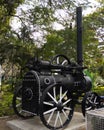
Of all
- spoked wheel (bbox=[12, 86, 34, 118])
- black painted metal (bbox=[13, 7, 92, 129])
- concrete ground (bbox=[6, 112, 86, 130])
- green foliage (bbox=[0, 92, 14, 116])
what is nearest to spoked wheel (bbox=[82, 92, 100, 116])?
black painted metal (bbox=[13, 7, 92, 129])

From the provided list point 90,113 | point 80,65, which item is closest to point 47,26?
point 80,65

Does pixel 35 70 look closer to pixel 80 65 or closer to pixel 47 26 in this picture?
pixel 80 65

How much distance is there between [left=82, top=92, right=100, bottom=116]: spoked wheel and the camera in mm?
5822

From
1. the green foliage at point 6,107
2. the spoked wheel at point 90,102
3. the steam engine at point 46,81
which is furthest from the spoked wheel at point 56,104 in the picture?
the green foliage at point 6,107

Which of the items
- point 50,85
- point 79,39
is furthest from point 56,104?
point 79,39

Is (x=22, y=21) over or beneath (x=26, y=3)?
beneath

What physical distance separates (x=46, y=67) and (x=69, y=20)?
4.07 meters

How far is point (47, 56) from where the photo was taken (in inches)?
331

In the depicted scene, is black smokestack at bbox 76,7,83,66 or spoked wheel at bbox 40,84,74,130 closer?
spoked wheel at bbox 40,84,74,130

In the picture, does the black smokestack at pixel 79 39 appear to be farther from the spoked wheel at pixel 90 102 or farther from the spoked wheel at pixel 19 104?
the spoked wheel at pixel 19 104

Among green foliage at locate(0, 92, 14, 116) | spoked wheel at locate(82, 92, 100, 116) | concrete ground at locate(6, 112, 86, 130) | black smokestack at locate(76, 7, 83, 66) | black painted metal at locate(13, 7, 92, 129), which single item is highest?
black smokestack at locate(76, 7, 83, 66)

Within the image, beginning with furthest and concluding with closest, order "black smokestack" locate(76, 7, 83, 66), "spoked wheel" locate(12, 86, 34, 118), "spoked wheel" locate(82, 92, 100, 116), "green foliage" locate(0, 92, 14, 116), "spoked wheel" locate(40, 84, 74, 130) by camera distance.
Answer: "green foliage" locate(0, 92, 14, 116)
"black smokestack" locate(76, 7, 83, 66)
"spoked wheel" locate(12, 86, 34, 118)
"spoked wheel" locate(82, 92, 100, 116)
"spoked wheel" locate(40, 84, 74, 130)

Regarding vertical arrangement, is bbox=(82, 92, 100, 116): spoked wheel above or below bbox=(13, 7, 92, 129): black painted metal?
below

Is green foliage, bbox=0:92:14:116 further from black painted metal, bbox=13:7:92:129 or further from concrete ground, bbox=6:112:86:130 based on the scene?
black painted metal, bbox=13:7:92:129
